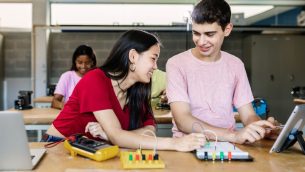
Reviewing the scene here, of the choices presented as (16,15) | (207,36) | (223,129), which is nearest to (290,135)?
(223,129)

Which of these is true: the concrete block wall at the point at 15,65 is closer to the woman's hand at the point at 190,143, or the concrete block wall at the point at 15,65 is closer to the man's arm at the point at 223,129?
the man's arm at the point at 223,129

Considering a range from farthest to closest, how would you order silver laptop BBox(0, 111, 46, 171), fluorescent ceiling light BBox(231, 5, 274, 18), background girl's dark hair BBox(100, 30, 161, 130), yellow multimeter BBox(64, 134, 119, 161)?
fluorescent ceiling light BBox(231, 5, 274, 18), background girl's dark hair BBox(100, 30, 161, 130), yellow multimeter BBox(64, 134, 119, 161), silver laptop BBox(0, 111, 46, 171)

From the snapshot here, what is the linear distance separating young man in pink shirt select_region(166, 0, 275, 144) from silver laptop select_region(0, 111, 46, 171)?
74 centimetres

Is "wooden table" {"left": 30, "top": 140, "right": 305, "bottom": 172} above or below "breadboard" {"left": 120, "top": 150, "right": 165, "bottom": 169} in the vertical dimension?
below

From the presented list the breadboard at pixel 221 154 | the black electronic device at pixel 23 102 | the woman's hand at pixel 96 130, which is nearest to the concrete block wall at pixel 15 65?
the black electronic device at pixel 23 102

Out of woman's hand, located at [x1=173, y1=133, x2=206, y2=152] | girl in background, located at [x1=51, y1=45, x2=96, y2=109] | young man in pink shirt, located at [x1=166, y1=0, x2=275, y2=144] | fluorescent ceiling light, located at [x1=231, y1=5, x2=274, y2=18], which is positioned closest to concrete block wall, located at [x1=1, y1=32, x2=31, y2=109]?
girl in background, located at [x1=51, y1=45, x2=96, y2=109]

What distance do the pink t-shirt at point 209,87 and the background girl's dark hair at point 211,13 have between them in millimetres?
189

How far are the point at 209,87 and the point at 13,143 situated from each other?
0.93 meters

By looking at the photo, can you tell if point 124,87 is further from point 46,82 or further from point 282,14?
point 282,14

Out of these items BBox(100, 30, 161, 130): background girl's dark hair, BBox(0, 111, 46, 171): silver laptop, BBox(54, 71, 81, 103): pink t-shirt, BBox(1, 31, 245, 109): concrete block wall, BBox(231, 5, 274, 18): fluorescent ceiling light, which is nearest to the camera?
BBox(0, 111, 46, 171): silver laptop

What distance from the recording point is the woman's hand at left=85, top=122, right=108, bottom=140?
1.46 m

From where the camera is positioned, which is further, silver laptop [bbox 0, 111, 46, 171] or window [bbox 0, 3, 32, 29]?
window [bbox 0, 3, 32, 29]

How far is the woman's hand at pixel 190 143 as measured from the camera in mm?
1314

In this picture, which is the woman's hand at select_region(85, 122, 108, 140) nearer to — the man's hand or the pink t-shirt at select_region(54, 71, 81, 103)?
the man's hand
